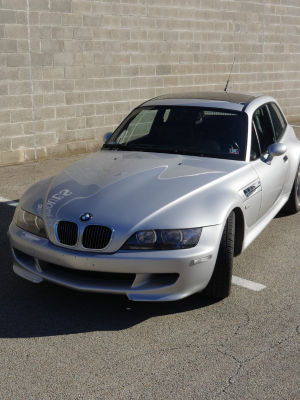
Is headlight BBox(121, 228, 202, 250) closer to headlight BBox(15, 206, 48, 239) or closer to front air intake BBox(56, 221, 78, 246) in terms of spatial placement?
front air intake BBox(56, 221, 78, 246)

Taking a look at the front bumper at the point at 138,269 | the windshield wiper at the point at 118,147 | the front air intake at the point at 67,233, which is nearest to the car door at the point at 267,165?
the windshield wiper at the point at 118,147

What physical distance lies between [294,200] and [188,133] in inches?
73.9

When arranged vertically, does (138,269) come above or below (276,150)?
below

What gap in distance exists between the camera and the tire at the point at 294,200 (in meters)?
6.65

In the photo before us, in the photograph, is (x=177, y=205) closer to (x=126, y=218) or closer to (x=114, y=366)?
(x=126, y=218)

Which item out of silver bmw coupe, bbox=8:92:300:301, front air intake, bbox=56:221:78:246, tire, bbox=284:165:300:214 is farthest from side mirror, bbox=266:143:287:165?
front air intake, bbox=56:221:78:246

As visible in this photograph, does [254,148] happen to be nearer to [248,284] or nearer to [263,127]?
[263,127]

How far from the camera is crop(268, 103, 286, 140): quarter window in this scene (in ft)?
21.0

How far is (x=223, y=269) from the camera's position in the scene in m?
4.35

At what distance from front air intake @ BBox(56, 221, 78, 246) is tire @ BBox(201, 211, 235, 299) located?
3.44 feet

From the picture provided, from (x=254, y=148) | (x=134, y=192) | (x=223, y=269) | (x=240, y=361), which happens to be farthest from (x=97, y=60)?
(x=240, y=361)

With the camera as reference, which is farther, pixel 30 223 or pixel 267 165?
pixel 267 165

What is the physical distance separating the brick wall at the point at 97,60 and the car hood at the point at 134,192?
4.74 meters

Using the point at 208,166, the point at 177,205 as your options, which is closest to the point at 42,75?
the point at 208,166
